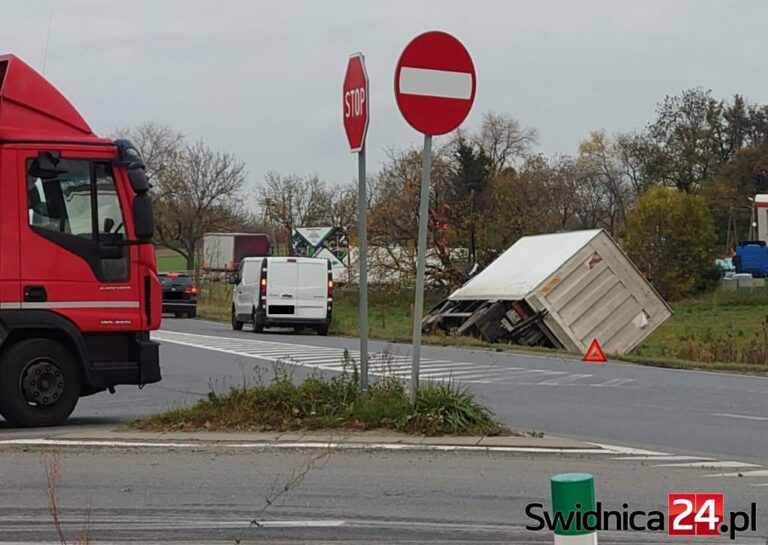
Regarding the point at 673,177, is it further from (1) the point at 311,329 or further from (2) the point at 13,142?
(2) the point at 13,142

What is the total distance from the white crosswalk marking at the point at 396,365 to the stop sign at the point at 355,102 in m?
2.33

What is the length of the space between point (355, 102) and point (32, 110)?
11.0ft

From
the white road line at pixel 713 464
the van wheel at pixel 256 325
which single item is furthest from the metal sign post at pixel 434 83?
the van wheel at pixel 256 325

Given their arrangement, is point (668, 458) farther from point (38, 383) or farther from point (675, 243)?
point (675, 243)

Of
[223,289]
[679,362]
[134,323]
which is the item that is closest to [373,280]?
[223,289]

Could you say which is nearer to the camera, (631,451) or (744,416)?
(631,451)

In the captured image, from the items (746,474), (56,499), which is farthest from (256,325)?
Answer: (56,499)

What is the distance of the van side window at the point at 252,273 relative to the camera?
32625 mm

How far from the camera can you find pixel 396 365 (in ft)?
41.1

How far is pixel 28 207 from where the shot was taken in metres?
11.0

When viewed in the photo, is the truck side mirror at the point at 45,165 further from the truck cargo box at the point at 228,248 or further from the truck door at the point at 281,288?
the truck cargo box at the point at 228,248

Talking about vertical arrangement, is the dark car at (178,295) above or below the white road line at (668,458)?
above

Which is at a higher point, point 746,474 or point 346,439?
point 346,439

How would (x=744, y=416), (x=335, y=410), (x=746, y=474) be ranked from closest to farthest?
(x=746, y=474), (x=335, y=410), (x=744, y=416)
